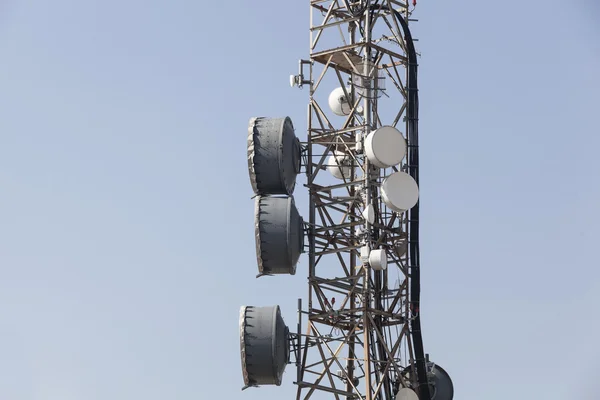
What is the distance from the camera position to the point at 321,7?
58.1m

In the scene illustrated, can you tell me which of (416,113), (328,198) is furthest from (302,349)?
(416,113)

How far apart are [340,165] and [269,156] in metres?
4.07

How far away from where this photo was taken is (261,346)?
5378 cm

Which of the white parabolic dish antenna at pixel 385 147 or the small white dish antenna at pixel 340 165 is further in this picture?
the small white dish antenna at pixel 340 165

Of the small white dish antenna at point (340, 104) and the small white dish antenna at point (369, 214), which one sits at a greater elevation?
the small white dish antenna at point (340, 104)

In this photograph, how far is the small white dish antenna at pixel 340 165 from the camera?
5716 centimetres

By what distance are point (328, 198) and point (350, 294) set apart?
3421mm

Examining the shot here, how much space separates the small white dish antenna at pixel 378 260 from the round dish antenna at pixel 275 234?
8.37ft

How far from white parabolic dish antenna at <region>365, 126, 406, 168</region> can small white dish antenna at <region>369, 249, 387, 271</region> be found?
9.53 feet

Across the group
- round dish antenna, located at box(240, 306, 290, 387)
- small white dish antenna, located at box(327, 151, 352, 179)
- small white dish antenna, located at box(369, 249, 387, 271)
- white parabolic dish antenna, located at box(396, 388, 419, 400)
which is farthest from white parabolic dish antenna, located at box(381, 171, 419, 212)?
white parabolic dish antenna, located at box(396, 388, 419, 400)

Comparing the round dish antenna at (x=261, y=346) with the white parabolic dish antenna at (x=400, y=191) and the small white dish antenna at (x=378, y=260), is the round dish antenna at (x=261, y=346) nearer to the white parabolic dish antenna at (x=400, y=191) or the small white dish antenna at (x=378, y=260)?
the small white dish antenna at (x=378, y=260)

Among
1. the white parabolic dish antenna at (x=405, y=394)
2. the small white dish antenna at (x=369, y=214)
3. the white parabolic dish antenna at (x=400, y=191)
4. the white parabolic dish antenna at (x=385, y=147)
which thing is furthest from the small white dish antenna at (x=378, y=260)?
the white parabolic dish antenna at (x=405, y=394)

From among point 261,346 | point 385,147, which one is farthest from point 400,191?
point 261,346

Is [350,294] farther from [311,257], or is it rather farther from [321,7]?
[321,7]
